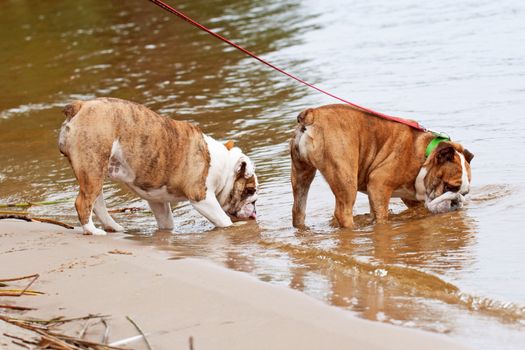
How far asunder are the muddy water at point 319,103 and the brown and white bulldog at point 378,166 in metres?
0.24

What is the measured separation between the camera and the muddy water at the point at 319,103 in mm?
6633

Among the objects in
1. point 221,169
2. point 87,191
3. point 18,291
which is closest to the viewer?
point 18,291

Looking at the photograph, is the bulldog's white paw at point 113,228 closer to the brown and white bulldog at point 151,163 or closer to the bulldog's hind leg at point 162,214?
the brown and white bulldog at point 151,163

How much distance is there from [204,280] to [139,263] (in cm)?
74

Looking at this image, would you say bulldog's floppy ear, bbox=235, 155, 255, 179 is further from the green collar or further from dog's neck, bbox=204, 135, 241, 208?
the green collar

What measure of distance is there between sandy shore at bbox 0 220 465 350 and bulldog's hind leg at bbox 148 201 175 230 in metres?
1.35

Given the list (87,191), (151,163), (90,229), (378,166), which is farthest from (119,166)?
(378,166)

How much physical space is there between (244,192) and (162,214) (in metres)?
0.77

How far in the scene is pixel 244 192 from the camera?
935cm

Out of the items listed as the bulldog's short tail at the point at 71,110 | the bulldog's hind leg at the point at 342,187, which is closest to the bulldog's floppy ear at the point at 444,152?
the bulldog's hind leg at the point at 342,187

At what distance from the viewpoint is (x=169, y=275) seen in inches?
267

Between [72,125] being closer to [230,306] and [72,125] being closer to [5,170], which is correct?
[230,306]

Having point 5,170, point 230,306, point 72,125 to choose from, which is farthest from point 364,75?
point 230,306

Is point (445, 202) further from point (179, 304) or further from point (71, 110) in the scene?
point (179, 304)
